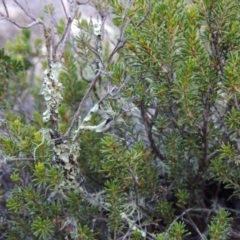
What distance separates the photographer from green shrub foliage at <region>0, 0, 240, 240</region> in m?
1.68

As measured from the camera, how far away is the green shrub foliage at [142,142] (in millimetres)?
1683

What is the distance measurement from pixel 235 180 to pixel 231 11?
2.02 ft

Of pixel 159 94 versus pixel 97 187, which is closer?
pixel 159 94

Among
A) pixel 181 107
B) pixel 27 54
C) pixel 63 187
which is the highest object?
pixel 27 54

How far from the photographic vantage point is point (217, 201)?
224cm

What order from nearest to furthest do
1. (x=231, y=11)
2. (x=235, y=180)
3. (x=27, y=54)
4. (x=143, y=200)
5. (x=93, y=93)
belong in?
(x=231, y=11) < (x=235, y=180) < (x=143, y=200) < (x=93, y=93) < (x=27, y=54)

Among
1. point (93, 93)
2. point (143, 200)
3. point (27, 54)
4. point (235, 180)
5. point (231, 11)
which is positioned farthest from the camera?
point (27, 54)

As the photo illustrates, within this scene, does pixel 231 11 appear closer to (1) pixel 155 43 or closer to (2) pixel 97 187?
(1) pixel 155 43

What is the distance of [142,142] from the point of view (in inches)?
75.3

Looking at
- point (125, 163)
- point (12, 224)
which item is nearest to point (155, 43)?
point (125, 163)

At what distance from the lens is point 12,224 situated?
197cm

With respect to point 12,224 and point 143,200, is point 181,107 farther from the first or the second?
point 12,224

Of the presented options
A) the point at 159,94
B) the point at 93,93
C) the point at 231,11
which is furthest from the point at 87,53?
the point at 231,11

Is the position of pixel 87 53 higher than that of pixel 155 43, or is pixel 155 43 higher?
pixel 87 53
